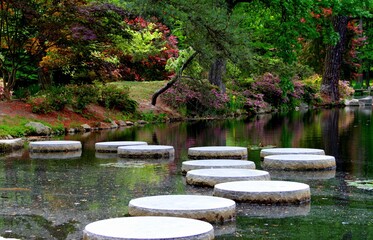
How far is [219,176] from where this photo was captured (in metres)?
10.5

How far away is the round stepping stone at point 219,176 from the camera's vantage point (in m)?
10.3

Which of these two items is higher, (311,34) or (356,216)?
(311,34)

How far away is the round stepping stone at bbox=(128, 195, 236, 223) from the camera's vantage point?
7.86m

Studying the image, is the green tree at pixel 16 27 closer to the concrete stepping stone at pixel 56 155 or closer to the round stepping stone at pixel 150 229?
the concrete stepping stone at pixel 56 155

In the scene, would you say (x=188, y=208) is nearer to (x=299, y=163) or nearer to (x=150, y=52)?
→ (x=299, y=163)

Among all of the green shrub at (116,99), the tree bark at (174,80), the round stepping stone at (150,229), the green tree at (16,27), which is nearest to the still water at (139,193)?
the round stepping stone at (150,229)

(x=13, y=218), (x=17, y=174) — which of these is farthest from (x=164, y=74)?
(x=13, y=218)

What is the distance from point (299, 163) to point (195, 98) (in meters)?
18.2

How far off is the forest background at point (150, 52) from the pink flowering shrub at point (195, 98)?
1.7 inches

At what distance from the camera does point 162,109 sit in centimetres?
2964

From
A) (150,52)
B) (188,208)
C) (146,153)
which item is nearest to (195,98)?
(150,52)

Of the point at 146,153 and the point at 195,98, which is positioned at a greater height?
the point at 195,98

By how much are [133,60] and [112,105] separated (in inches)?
353

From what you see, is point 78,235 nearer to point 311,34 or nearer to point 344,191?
point 344,191
